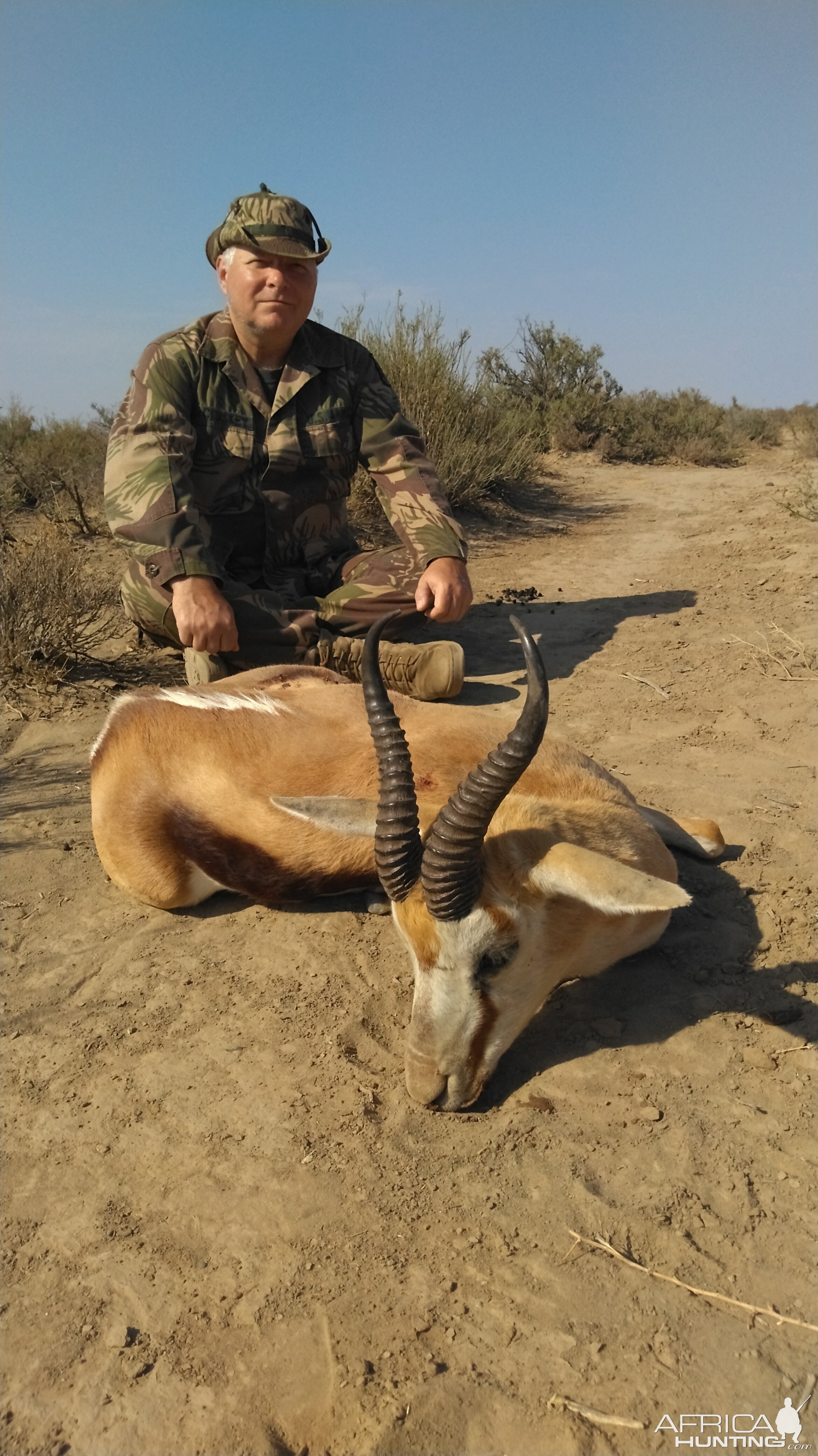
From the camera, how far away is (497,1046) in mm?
3229

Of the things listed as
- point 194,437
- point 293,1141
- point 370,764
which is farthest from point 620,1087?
point 194,437

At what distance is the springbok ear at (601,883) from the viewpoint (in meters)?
2.85

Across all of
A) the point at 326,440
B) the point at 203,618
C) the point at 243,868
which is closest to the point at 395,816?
the point at 243,868

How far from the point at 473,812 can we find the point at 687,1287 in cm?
139

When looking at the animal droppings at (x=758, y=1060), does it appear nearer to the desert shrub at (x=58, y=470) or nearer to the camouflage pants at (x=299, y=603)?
the camouflage pants at (x=299, y=603)

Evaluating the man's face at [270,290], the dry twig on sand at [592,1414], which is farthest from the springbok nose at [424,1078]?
the man's face at [270,290]

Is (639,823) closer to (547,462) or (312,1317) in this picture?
(312,1317)

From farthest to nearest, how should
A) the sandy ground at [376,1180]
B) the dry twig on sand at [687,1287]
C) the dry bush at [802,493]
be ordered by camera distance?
the dry bush at [802,493] < the dry twig on sand at [687,1287] < the sandy ground at [376,1180]

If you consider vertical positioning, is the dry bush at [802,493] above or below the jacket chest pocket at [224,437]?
below

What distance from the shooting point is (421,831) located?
130 inches

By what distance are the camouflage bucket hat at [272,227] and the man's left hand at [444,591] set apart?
7.15ft

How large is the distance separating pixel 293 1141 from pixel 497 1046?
2.41 ft

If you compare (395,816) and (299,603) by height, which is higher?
(299,603)

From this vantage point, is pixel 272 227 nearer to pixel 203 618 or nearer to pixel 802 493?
pixel 203 618
